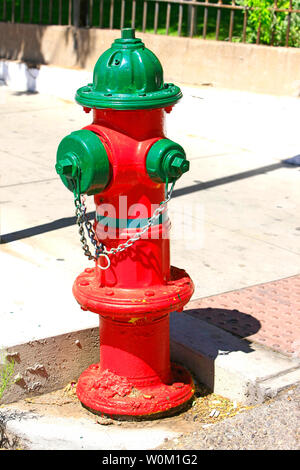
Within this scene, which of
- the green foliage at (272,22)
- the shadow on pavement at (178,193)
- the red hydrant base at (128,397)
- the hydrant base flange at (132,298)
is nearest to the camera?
the hydrant base flange at (132,298)

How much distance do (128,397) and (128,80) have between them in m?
1.39

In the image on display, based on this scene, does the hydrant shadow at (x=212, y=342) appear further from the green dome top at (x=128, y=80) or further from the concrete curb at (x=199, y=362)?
the green dome top at (x=128, y=80)

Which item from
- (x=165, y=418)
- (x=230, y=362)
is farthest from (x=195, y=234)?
(x=165, y=418)

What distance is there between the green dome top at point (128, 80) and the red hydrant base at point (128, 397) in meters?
1.23

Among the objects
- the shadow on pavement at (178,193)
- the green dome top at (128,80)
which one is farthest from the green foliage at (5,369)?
the shadow on pavement at (178,193)

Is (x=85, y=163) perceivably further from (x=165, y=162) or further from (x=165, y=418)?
(x=165, y=418)

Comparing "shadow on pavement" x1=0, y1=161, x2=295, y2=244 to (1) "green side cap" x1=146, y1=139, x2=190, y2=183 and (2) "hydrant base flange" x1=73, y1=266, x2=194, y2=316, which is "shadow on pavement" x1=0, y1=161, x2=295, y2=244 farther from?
(1) "green side cap" x1=146, y1=139, x2=190, y2=183

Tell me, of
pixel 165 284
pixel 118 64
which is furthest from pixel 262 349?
pixel 118 64

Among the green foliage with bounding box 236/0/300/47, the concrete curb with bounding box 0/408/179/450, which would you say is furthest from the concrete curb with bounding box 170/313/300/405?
the green foliage with bounding box 236/0/300/47

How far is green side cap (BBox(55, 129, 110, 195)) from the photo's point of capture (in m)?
3.02

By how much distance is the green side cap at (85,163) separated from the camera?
3016 millimetres

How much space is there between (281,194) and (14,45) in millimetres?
6742

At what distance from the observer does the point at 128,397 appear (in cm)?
333

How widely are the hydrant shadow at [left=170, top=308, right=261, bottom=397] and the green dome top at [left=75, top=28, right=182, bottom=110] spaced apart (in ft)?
4.15
